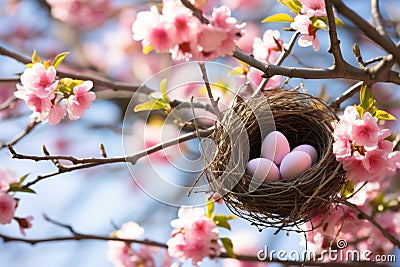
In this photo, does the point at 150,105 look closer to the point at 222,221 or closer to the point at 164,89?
the point at 164,89

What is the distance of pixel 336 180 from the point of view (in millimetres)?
1830

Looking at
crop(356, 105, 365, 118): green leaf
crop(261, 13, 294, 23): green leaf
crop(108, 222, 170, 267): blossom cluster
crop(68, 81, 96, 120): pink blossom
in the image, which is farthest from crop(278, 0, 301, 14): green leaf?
crop(108, 222, 170, 267): blossom cluster

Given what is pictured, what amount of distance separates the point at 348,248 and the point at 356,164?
958mm

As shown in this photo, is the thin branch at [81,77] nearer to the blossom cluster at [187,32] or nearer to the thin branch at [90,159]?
the thin branch at [90,159]

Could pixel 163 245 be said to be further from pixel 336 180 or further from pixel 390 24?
pixel 390 24

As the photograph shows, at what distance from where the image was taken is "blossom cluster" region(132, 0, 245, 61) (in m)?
1.61

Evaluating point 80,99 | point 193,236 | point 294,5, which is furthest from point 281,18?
point 193,236

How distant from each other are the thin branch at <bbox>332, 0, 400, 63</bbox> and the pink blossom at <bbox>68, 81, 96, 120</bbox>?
2.58 ft

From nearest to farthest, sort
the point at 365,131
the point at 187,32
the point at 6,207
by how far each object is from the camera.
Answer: the point at 187,32 → the point at 365,131 → the point at 6,207

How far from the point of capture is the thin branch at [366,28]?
5.10 ft

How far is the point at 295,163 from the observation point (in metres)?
1.89

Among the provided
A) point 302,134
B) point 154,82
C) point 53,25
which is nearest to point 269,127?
point 302,134

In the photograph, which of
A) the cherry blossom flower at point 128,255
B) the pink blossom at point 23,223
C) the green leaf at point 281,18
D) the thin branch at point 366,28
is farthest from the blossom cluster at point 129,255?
the thin branch at point 366,28

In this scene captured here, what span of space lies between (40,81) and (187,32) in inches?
21.5
